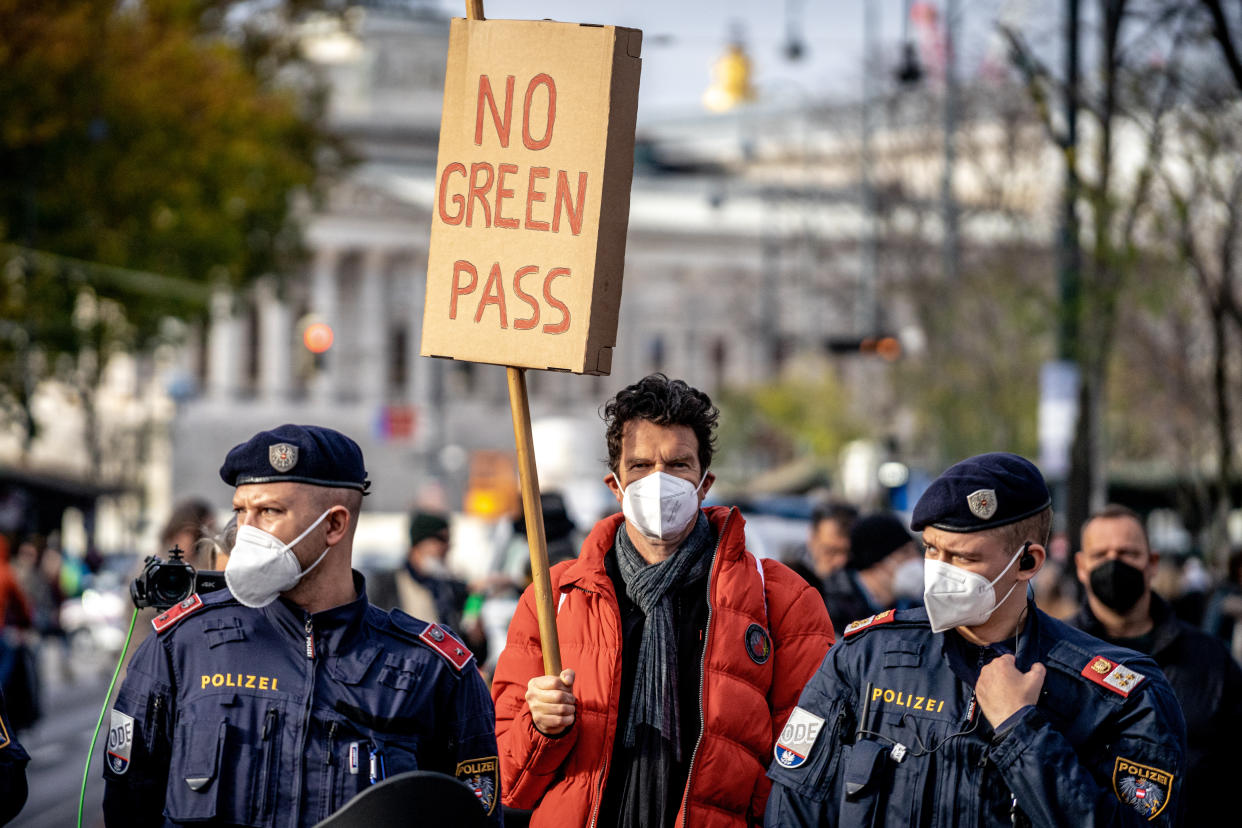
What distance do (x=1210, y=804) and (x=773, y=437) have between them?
196 feet

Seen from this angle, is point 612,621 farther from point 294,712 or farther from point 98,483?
point 98,483

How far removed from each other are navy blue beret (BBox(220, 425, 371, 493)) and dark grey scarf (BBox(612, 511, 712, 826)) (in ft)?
2.45

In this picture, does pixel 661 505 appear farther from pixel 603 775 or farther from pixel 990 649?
pixel 990 649

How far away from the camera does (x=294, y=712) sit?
3.60 metres

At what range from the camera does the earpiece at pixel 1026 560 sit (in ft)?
11.6

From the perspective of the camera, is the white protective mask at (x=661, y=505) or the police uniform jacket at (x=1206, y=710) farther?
the police uniform jacket at (x=1206, y=710)

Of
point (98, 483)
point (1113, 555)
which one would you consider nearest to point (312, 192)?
point (98, 483)

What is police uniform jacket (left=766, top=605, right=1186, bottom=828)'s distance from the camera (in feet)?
10.7

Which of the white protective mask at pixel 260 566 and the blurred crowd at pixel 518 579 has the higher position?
the white protective mask at pixel 260 566

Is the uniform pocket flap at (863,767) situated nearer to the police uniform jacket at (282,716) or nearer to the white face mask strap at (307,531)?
the police uniform jacket at (282,716)

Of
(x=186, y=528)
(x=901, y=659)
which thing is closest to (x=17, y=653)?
(x=186, y=528)

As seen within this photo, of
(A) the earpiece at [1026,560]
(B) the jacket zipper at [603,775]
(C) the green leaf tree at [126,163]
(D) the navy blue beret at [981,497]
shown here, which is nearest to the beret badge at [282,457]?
(B) the jacket zipper at [603,775]

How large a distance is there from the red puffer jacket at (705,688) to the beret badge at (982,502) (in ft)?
2.50

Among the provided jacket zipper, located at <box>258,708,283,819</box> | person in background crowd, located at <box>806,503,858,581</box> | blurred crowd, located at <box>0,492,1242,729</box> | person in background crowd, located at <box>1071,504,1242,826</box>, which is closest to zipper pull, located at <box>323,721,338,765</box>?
jacket zipper, located at <box>258,708,283,819</box>
